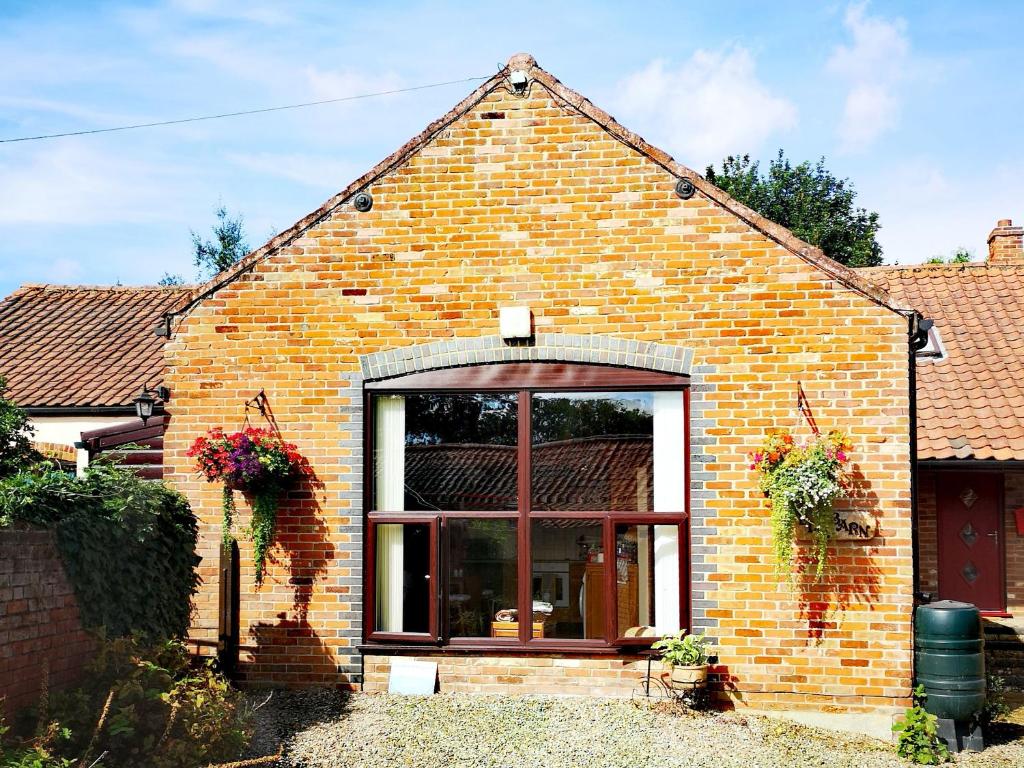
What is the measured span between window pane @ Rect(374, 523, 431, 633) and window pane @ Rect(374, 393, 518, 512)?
0.24 meters

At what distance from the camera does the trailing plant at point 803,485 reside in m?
8.40

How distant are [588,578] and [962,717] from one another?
10.8 feet

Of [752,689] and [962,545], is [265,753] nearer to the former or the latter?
[752,689]

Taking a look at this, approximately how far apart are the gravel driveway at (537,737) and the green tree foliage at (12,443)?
2776mm

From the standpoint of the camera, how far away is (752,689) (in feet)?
28.9

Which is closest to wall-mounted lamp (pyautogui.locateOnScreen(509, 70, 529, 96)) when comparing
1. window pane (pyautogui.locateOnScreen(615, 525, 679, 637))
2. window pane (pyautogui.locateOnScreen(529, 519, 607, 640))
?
window pane (pyautogui.locateOnScreen(529, 519, 607, 640))

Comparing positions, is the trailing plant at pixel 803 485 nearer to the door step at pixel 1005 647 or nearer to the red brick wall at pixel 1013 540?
the door step at pixel 1005 647

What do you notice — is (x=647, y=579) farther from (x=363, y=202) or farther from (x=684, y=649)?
(x=363, y=202)

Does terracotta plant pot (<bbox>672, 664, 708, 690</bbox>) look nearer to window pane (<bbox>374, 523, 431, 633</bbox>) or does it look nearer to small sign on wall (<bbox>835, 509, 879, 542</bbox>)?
small sign on wall (<bbox>835, 509, 879, 542</bbox>)

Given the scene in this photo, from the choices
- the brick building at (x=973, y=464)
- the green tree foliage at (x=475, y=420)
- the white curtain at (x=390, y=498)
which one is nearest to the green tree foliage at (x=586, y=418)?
the green tree foliage at (x=475, y=420)

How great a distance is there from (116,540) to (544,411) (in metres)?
3.76

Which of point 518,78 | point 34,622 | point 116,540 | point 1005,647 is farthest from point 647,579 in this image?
point 1005,647

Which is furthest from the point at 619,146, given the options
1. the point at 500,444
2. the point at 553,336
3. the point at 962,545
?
the point at 962,545

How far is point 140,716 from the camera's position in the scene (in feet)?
23.2
